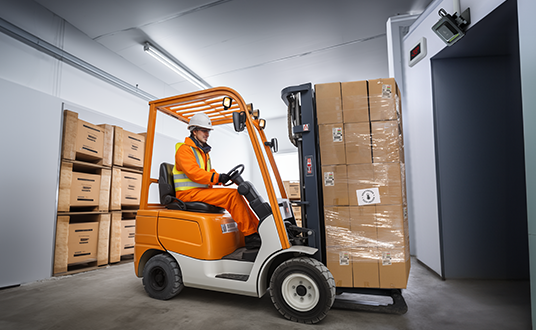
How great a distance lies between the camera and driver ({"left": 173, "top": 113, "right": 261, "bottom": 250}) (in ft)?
11.5

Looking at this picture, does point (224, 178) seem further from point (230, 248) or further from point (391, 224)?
point (391, 224)

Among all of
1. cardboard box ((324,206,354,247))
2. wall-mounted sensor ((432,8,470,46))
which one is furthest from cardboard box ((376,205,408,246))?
wall-mounted sensor ((432,8,470,46))

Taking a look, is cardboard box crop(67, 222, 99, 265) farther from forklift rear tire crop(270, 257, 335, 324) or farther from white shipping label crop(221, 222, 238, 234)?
forklift rear tire crop(270, 257, 335, 324)

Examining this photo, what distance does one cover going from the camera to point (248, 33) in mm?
6594

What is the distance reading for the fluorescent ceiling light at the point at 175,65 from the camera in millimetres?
6836

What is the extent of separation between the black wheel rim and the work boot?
1147 millimetres

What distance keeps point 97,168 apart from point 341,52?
6315mm

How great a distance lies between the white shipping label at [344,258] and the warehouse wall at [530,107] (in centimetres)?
151

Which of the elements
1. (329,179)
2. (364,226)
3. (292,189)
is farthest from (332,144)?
(292,189)

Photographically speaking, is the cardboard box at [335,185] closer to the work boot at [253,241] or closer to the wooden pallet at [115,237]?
the work boot at [253,241]

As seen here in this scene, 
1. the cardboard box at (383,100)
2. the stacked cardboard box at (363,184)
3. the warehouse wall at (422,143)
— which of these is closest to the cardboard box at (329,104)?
the stacked cardboard box at (363,184)

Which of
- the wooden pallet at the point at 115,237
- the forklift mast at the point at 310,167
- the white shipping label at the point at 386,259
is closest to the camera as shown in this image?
the white shipping label at the point at 386,259

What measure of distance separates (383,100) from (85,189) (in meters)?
5.30

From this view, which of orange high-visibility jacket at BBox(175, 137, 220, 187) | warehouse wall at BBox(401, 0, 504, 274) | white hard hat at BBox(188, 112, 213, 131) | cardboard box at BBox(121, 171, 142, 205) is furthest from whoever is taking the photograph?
cardboard box at BBox(121, 171, 142, 205)
